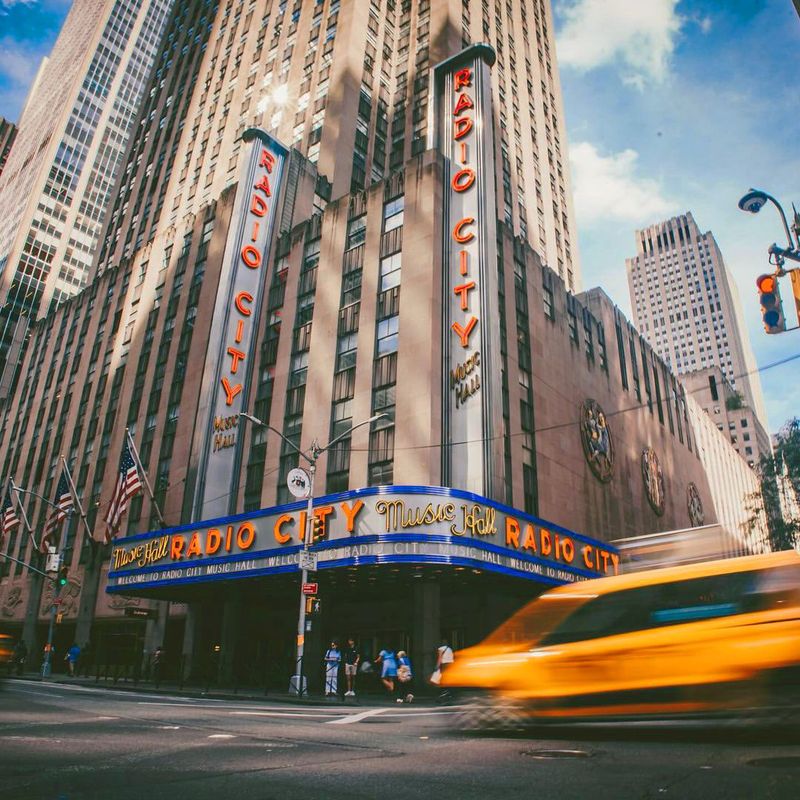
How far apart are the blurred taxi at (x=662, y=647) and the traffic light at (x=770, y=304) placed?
4.57m

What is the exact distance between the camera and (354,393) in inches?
1265

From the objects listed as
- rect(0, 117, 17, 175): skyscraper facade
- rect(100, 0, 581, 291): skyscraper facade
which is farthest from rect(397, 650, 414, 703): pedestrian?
rect(0, 117, 17, 175): skyscraper facade

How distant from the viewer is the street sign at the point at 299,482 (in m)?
25.2

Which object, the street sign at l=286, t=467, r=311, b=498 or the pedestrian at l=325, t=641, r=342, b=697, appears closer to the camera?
the pedestrian at l=325, t=641, r=342, b=697

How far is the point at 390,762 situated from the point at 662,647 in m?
3.98

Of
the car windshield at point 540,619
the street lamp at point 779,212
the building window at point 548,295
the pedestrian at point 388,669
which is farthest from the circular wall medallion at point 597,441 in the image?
the car windshield at point 540,619

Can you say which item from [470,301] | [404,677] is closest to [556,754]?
[404,677]

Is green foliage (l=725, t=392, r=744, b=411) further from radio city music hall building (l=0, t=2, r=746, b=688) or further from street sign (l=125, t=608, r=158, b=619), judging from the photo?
street sign (l=125, t=608, r=158, b=619)

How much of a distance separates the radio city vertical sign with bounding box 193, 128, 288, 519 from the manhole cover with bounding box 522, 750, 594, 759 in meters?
29.8

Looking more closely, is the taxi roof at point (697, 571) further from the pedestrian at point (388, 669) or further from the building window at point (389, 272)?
the building window at point (389, 272)

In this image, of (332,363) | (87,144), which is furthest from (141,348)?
(87,144)

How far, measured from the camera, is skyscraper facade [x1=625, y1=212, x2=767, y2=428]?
542ft

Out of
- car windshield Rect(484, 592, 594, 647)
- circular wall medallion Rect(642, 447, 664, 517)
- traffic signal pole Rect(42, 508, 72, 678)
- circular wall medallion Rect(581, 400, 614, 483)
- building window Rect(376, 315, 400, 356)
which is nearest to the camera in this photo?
car windshield Rect(484, 592, 594, 647)

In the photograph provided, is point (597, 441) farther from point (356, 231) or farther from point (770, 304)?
point (770, 304)
